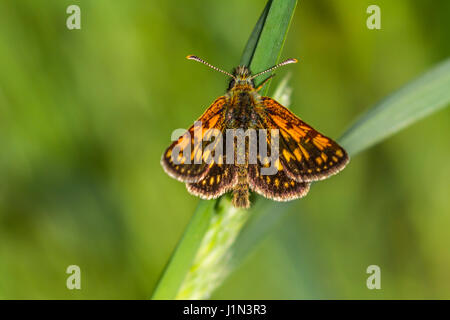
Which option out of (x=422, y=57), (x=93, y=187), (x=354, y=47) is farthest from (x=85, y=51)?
(x=422, y=57)

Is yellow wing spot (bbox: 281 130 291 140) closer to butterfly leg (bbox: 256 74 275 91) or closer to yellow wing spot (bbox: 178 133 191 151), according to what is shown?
butterfly leg (bbox: 256 74 275 91)

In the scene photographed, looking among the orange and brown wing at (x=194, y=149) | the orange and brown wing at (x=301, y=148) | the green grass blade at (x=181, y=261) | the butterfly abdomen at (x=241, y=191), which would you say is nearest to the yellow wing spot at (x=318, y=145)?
the orange and brown wing at (x=301, y=148)

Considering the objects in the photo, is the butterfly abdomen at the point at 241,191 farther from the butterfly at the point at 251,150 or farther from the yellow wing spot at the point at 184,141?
the yellow wing spot at the point at 184,141

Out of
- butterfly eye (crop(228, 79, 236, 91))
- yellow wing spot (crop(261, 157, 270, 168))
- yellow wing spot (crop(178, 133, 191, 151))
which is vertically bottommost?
yellow wing spot (crop(261, 157, 270, 168))

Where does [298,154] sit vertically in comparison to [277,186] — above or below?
above

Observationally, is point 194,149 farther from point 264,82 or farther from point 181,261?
point 181,261

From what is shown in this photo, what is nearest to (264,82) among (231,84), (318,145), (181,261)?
(231,84)

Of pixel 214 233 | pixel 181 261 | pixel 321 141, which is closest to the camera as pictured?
pixel 181 261

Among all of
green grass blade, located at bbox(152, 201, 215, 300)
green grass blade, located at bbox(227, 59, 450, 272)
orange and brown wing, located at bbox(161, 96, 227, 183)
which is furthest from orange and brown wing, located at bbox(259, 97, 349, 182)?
green grass blade, located at bbox(152, 201, 215, 300)
